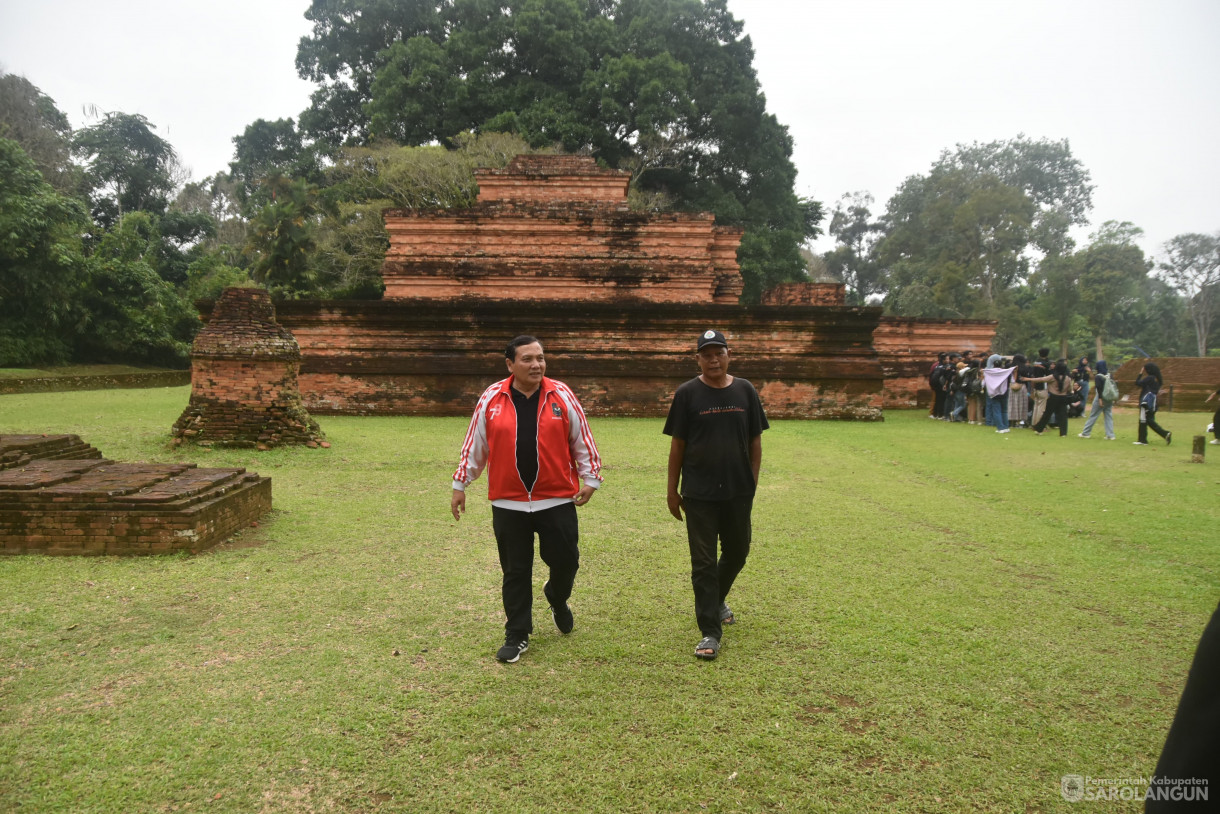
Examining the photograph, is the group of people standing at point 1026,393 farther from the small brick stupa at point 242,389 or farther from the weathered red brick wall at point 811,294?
the small brick stupa at point 242,389

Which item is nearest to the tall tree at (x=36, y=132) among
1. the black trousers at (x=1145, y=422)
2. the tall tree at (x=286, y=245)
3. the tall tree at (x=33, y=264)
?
the tall tree at (x=286, y=245)

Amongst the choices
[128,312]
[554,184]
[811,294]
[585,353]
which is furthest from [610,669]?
[128,312]

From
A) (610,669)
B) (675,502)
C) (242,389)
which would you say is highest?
(242,389)

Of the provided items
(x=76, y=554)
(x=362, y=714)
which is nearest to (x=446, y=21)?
(x=76, y=554)

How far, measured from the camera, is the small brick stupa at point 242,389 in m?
7.43

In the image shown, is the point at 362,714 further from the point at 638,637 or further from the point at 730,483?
the point at 730,483

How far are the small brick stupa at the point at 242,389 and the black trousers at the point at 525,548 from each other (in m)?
5.46

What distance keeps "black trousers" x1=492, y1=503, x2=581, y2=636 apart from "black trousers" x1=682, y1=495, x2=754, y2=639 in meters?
0.53

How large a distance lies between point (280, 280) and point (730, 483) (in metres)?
23.9

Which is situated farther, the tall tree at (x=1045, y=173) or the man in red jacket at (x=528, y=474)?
the tall tree at (x=1045, y=173)

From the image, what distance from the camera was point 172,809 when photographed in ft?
6.34

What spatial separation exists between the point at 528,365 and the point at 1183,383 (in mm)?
20213

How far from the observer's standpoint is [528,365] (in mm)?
2955

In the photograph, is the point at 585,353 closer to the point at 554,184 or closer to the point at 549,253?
the point at 549,253
